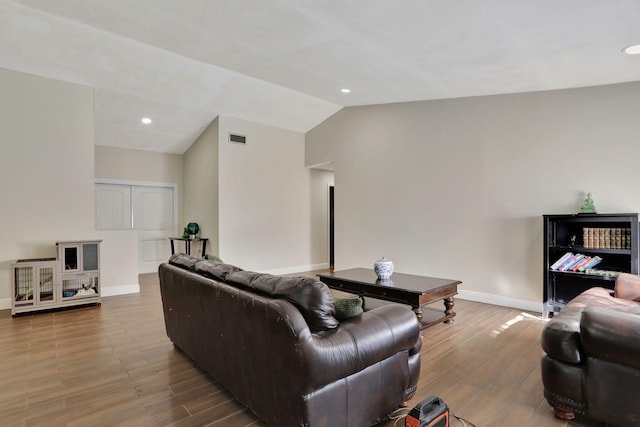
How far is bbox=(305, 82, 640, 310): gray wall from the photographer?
388 centimetres

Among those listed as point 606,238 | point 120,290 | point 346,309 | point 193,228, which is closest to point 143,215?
point 193,228

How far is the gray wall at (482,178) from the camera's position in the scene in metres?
3.88

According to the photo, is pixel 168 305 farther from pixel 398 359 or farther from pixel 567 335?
pixel 567 335

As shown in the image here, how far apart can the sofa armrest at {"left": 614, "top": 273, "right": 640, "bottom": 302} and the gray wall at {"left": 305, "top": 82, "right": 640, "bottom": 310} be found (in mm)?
1119

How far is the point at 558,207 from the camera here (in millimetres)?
4148

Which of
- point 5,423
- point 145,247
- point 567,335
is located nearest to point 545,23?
point 567,335

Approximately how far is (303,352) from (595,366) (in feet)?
5.41

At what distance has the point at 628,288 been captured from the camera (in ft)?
9.57

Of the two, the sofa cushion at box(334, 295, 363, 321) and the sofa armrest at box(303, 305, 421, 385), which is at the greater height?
the sofa cushion at box(334, 295, 363, 321)

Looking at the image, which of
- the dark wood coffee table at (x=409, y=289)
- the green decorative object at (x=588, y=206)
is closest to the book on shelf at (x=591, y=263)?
the green decorative object at (x=588, y=206)

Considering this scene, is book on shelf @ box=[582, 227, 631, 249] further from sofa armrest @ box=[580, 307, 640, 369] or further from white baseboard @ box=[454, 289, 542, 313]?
sofa armrest @ box=[580, 307, 640, 369]

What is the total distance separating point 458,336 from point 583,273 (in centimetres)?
158

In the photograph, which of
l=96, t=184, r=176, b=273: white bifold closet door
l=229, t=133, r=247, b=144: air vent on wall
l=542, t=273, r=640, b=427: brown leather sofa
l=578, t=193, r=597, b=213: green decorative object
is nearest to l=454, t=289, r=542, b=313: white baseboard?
l=578, t=193, r=597, b=213: green decorative object

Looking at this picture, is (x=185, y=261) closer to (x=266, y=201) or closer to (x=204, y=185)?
(x=266, y=201)
